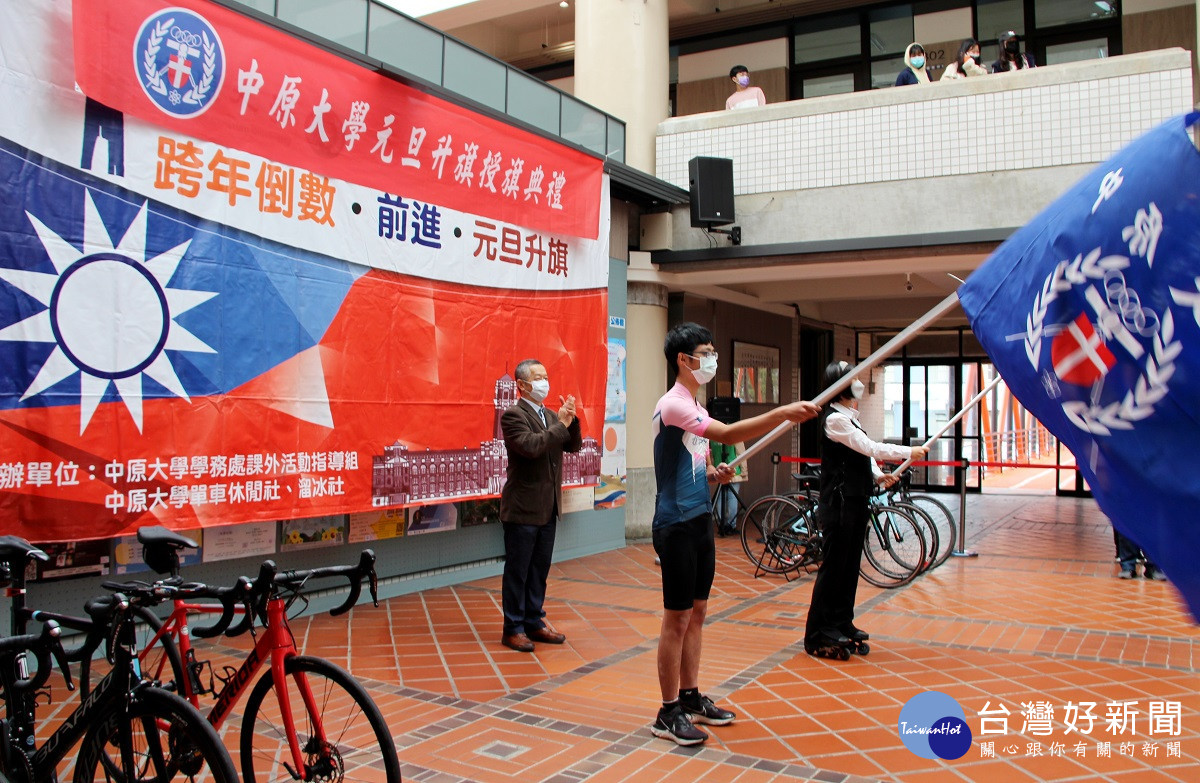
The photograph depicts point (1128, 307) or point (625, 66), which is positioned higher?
point (625, 66)

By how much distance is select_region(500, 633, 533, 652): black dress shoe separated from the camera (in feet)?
18.7

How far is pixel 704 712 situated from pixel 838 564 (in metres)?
1.74

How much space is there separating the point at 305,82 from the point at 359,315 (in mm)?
1609

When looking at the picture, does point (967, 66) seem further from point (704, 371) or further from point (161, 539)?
point (161, 539)

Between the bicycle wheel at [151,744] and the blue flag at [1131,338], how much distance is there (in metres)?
2.48

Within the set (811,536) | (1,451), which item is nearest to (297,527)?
(1,451)

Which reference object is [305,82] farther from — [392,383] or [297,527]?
[297,527]

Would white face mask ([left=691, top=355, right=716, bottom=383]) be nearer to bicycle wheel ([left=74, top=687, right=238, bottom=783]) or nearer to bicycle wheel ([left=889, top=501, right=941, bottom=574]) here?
bicycle wheel ([left=74, top=687, right=238, bottom=783])

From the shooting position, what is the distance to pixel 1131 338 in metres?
2.23

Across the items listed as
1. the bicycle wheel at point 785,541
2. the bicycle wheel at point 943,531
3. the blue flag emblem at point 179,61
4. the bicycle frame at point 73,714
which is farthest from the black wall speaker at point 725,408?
the bicycle frame at point 73,714

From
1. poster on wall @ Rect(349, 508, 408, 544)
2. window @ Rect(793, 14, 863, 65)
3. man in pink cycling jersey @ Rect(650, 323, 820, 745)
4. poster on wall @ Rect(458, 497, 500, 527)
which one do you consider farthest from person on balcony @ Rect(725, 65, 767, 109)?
man in pink cycling jersey @ Rect(650, 323, 820, 745)

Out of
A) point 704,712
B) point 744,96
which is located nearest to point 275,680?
point 704,712

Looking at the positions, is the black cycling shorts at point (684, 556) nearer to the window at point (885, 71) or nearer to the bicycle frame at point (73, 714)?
the bicycle frame at point (73, 714)

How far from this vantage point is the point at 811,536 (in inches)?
329
